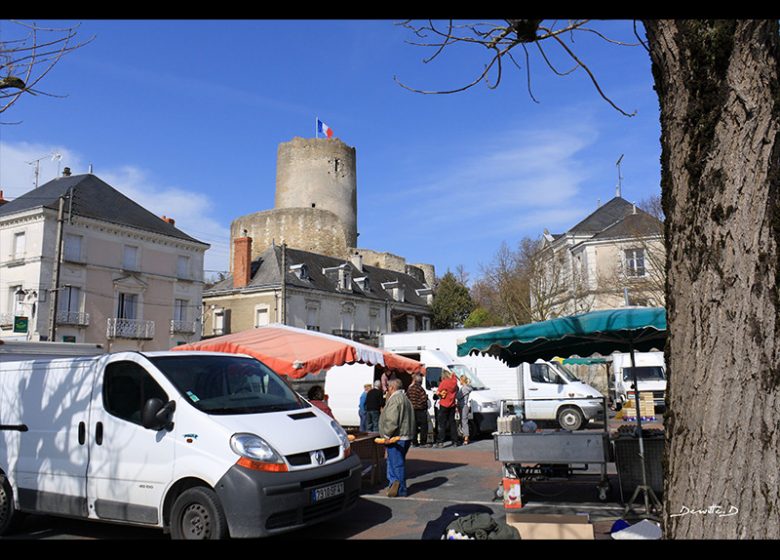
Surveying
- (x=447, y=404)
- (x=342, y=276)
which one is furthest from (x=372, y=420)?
(x=342, y=276)

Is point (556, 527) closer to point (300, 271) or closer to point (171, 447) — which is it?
point (171, 447)

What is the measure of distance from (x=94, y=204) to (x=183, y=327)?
8823 mm

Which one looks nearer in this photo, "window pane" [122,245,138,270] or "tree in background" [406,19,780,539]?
"tree in background" [406,19,780,539]

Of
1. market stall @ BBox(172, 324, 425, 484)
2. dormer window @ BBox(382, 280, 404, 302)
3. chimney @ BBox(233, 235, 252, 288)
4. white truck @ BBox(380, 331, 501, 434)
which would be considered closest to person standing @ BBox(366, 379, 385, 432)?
market stall @ BBox(172, 324, 425, 484)

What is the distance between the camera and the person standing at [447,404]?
588 inches

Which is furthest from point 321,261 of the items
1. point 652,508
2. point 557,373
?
point 652,508

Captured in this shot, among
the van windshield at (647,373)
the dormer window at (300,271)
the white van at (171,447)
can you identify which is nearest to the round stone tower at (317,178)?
the dormer window at (300,271)

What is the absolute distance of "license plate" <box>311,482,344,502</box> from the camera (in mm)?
5844

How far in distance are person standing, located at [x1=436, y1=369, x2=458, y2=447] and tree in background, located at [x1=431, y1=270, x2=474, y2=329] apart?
128 ft

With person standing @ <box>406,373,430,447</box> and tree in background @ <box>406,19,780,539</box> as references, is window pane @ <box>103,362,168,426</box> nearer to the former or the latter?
tree in background @ <box>406,19,780,539</box>

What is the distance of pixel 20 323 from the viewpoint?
28219 millimetres

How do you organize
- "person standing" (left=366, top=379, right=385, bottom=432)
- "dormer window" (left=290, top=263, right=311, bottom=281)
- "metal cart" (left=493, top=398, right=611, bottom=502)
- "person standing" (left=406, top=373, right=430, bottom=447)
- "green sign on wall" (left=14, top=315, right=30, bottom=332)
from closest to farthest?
1. "metal cart" (left=493, top=398, right=611, bottom=502)
2. "person standing" (left=406, top=373, right=430, bottom=447)
3. "person standing" (left=366, top=379, right=385, bottom=432)
4. "green sign on wall" (left=14, top=315, right=30, bottom=332)
5. "dormer window" (left=290, top=263, right=311, bottom=281)

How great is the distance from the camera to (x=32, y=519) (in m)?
7.68

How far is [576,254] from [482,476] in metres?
28.0
